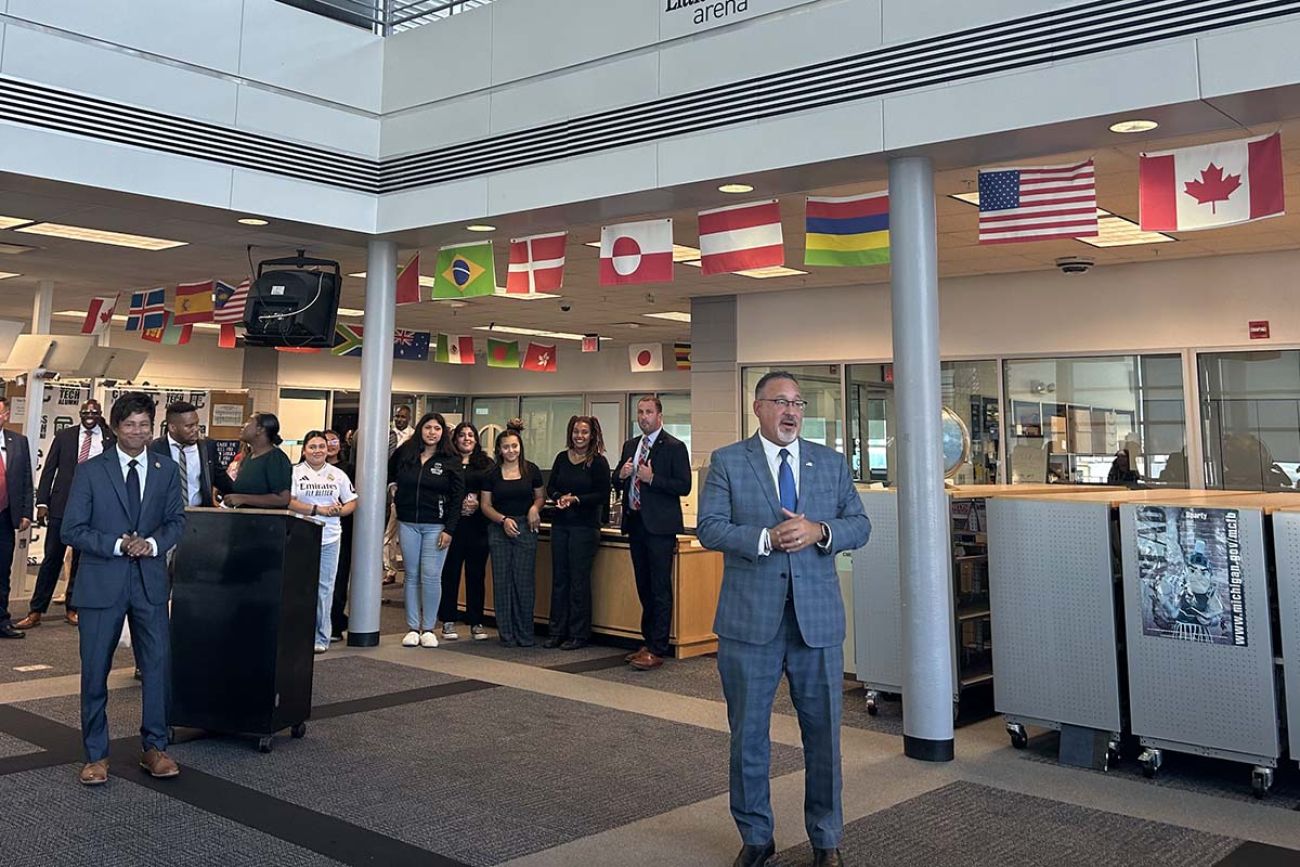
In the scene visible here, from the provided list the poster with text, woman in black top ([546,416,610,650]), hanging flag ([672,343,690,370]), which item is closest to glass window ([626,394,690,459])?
hanging flag ([672,343,690,370])

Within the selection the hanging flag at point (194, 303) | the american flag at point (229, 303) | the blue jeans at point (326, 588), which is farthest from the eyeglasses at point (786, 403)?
the hanging flag at point (194, 303)

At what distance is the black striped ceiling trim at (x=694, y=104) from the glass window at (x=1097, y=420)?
5.25m

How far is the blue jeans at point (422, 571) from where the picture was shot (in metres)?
7.06

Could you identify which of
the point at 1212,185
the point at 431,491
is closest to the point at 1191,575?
the point at 1212,185

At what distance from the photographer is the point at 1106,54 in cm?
432

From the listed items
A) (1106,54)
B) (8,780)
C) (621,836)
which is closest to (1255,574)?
(1106,54)

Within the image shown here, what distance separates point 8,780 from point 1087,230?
5571 mm

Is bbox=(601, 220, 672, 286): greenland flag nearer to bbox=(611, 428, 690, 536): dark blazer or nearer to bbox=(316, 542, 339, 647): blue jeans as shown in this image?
bbox=(611, 428, 690, 536): dark blazer

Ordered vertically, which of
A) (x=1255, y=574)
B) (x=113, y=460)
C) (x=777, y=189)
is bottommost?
(x=1255, y=574)

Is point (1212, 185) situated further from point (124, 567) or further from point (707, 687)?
point (124, 567)

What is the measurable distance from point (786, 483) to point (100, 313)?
10598 millimetres

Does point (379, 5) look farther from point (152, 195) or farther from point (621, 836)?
point (621, 836)

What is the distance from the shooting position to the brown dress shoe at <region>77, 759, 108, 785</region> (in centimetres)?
388

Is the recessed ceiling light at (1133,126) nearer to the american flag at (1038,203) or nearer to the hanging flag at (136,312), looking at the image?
the american flag at (1038,203)
